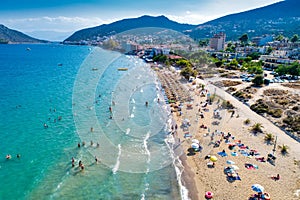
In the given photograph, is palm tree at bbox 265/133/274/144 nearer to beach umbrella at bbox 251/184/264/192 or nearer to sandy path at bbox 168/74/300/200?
sandy path at bbox 168/74/300/200

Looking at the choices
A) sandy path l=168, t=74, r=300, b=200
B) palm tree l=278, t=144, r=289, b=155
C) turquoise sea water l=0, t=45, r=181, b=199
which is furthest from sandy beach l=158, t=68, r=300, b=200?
turquoise sea water l=0, t=45, r=181, b=199

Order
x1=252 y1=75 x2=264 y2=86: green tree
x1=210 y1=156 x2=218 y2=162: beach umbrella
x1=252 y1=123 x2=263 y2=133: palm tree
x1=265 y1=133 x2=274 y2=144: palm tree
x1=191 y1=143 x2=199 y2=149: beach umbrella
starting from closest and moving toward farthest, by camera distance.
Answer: x1=210 y1=156 x2=218 y2=162: beach umbrella → x1=191 y1=143 x2=199 y2=149: beach umbrella → x1=265 y1=133 x2=274 y2=144: palm tree → x1=252 y1=123 x2=263 y2=133: palm tree → x1=252 y1=75 x2=264 y2=86: green tree

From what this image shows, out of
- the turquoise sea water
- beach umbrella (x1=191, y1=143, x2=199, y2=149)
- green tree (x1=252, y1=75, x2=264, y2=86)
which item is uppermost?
green tree (x1=252, y1=75, x2=264, y2=86)

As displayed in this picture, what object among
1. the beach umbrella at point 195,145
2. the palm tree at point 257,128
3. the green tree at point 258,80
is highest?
the green tree at point 258,80

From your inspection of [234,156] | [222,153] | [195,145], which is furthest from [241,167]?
[195,145]

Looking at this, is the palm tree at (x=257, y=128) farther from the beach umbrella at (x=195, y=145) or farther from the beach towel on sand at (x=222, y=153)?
the beach umbrella at (x=195, y=145)

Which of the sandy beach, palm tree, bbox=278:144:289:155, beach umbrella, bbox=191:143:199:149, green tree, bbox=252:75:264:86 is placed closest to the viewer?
the sandy beach

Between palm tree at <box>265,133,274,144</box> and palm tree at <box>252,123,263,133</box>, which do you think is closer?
palm tree at <box>265,133,274,144</box>

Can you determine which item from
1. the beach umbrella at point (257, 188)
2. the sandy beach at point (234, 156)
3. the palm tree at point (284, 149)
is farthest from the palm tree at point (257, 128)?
the beach umbrella at point (257, 188)
